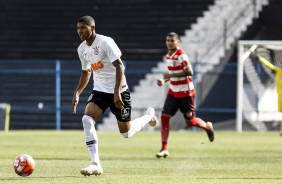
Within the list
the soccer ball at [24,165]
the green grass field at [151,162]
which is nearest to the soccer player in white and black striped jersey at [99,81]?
the green grass field at [151,162]

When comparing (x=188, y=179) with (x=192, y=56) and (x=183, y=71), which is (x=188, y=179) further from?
(x=192, y=56)

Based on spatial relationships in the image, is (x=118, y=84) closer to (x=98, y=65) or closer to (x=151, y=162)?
(x=98, y=65)

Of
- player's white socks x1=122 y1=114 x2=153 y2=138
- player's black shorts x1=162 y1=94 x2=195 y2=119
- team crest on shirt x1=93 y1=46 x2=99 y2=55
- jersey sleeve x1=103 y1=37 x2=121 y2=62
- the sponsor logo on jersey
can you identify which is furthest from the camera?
player's black shorts x1=162 y1=94 x2=195 y2=119

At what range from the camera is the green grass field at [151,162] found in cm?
1076

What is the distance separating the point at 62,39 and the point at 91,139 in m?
23.2

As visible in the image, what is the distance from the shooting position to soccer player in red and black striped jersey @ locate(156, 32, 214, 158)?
1509 cm

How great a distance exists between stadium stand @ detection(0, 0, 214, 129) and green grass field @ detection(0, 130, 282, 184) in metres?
9.90

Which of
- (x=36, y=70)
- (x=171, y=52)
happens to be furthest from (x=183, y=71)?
(x=36, y=70)

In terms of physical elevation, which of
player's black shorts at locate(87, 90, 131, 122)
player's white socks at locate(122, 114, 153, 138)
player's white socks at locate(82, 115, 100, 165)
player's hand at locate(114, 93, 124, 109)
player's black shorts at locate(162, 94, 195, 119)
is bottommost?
player's black shorts at locate(162, 94, 195, 119)

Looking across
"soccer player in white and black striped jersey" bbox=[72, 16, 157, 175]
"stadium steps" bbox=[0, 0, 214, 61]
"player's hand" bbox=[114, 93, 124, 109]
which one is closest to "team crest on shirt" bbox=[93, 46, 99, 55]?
"soccer player in white and black striped jersey" bbox=[72, 16, 157, 175]

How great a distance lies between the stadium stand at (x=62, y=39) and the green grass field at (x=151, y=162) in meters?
9.90

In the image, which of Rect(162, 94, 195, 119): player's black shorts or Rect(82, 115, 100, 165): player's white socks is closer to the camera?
Rect(82, 115, 100, 165): player's white socks

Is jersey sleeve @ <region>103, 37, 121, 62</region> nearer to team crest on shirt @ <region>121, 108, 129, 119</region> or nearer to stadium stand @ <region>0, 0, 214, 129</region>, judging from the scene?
team crest on shirt @ <region>121, 108, 129, 119</region>

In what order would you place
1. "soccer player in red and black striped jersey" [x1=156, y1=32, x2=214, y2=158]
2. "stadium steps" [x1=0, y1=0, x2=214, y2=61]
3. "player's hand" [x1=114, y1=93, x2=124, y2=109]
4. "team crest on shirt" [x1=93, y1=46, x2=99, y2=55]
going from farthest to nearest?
"stadium steps" [x1=0, y1=0, x2=214, y2=61] < "soccer player in red and black striped jersey" [x1=156, y1=32, x2=214, y2=158] < "team crest on shirt" [x1=93, y1=46, x2=99, y2=55] < "player's hand" [x1=114, y1=93, x2=124, y2=109]
